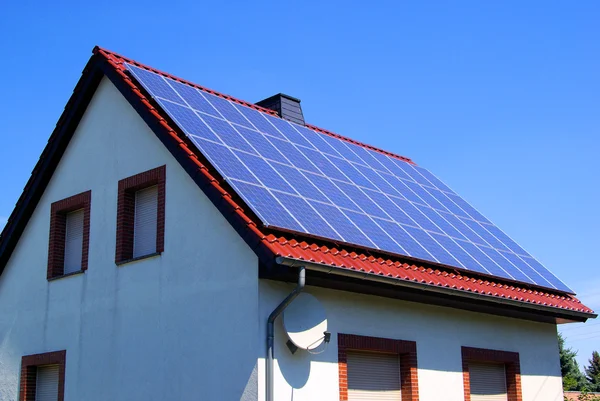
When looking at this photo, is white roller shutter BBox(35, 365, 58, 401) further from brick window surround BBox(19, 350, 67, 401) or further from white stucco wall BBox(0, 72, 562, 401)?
white stucco wall BBox(0, 72, 562, 401)

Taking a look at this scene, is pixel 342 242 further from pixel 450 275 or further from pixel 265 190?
pixel 450 275

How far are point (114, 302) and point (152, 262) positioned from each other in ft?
3.62

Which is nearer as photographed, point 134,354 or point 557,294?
point 134,354

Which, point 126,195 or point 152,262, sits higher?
point 126,195

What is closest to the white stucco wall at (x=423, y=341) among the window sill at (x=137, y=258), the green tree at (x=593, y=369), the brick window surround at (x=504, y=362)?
the brick window surround at (x=504, y=362)

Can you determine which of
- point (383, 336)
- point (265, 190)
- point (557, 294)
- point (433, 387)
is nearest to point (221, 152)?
point (265, 190)

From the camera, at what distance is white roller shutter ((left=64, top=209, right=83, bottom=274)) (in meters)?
14.1

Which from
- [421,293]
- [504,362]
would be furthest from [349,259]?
[504,362]

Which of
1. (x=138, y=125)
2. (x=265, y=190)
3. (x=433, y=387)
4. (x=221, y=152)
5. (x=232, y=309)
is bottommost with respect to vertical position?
(x=433, y=387)

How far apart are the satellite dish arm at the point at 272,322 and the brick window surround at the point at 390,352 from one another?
1452mm

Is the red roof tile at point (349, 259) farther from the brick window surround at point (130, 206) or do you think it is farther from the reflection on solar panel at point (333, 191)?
the brick window surround at point (130, 206)

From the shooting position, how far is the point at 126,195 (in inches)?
518

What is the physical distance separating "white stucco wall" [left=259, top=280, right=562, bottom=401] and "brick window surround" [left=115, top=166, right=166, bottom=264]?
271cm

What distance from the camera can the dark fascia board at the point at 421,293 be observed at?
411 inches
